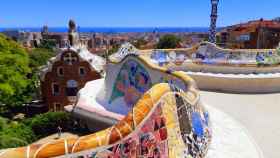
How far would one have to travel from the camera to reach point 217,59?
10594mm

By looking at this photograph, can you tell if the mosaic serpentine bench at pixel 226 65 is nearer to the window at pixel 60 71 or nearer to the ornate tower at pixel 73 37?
the window at pixel 60 71

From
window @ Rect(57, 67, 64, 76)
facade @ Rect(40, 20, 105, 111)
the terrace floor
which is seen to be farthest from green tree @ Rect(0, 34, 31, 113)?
the terrace floor

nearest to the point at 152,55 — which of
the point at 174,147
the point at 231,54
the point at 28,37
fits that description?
the point at 231,54

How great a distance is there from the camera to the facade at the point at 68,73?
1992cm

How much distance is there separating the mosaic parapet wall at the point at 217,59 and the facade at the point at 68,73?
10094 mm

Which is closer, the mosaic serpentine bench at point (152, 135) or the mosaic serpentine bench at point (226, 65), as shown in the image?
the mosaic serpentine bench at point (152, 135)

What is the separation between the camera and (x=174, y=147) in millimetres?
3443

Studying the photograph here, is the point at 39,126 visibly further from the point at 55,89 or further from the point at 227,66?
the point at 227,66

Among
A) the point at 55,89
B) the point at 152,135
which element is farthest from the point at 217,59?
the point at 55,89

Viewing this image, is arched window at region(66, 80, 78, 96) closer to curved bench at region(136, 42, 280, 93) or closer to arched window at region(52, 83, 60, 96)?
arched window at region(52, 83, 60, 96)

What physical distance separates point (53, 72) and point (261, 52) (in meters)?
14.2

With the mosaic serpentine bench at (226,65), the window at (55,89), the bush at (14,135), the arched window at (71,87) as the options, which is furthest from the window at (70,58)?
the mosaic serpentine bench at (226,65)

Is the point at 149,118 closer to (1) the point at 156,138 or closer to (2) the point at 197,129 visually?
(1) the point at 156,138

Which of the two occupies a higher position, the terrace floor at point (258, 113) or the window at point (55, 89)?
the terrace floor at point (258, 113)
